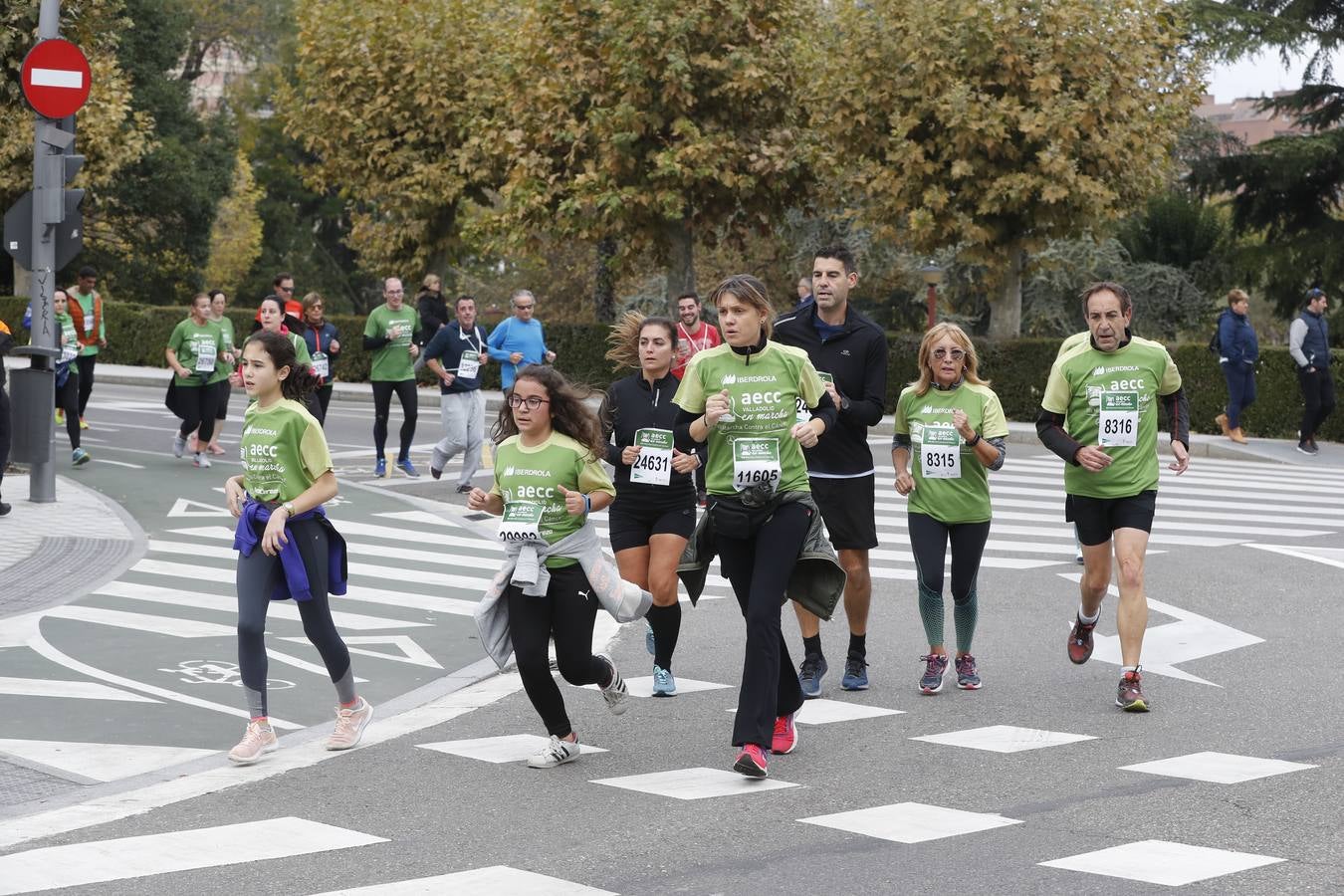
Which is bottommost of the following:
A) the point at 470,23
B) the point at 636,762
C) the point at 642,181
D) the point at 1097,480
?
the point at 636,762

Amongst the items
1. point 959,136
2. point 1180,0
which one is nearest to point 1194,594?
point 959,136

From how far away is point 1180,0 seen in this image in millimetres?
35156

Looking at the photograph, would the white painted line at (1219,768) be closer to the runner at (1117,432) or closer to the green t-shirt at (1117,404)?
the runner at (1117,432)

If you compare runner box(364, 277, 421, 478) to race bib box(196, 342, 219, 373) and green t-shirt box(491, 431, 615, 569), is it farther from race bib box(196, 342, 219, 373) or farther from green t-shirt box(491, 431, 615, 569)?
green t-shirt box(491, 431, 615, 569)

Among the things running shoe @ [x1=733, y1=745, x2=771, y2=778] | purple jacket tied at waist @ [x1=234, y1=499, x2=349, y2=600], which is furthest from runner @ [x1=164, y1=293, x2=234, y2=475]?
running shoe @ [x1=733, y1=745, x2=771, y2=778]

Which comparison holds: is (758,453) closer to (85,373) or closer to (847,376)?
(847,376)

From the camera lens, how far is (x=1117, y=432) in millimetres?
8359

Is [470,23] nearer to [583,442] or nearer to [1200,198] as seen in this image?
[1200,198]

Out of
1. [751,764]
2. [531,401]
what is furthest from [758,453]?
[751,764]

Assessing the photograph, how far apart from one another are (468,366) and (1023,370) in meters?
13.3

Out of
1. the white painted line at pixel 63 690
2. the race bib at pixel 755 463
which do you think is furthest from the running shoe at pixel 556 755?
the white painted line at pixel 63 690

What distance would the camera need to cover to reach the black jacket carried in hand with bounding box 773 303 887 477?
328 inches

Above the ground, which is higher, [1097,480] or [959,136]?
[959,136]

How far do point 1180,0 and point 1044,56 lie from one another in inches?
356
